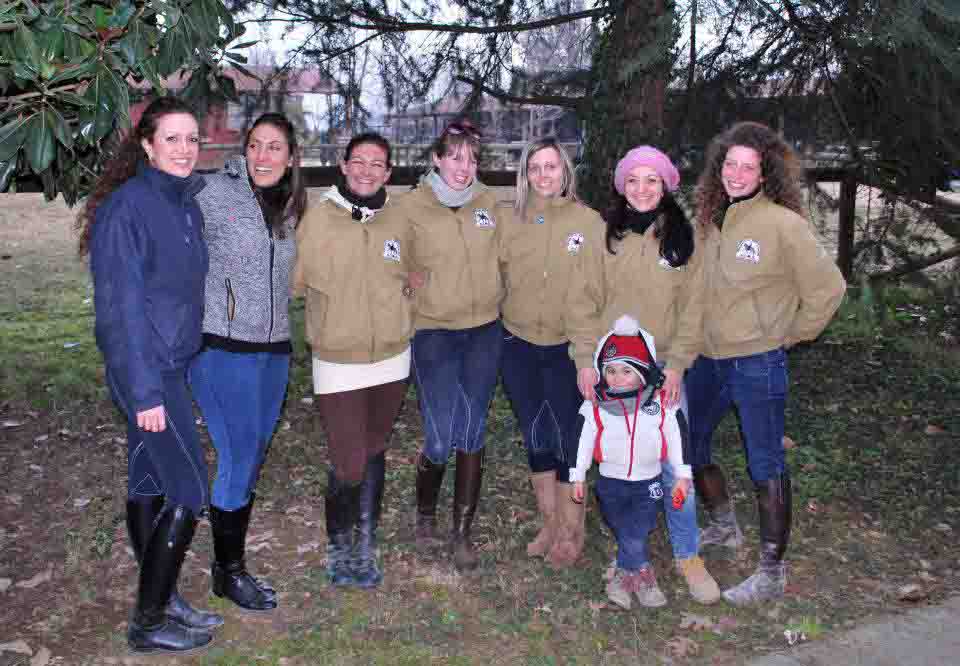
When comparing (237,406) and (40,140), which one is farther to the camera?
(237,406)

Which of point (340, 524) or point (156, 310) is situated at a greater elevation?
point (156, 310)

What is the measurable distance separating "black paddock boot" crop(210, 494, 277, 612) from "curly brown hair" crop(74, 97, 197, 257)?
1.29m

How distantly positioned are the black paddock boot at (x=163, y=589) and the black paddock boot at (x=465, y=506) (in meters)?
1.24

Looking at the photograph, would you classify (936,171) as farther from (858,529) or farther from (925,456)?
(858,529)

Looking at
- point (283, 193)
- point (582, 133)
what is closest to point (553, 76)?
point (582, 133)

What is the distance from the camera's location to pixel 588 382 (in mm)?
4352

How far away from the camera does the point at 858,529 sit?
5363 mm

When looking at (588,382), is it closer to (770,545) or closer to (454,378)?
(454,378)

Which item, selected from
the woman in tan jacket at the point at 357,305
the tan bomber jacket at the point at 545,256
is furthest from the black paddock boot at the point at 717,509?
the woman in tan jacket at the point at 357,305

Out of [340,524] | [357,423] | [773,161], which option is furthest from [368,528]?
[773,161]

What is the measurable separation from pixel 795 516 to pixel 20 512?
419 centimetres

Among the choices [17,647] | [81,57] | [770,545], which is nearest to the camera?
[81,57]

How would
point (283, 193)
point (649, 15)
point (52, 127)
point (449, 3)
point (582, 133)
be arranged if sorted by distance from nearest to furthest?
point (52, 127), point (283, 193), point (649, 15), point (582, 133), point (449, 3)

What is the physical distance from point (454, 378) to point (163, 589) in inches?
58.6
